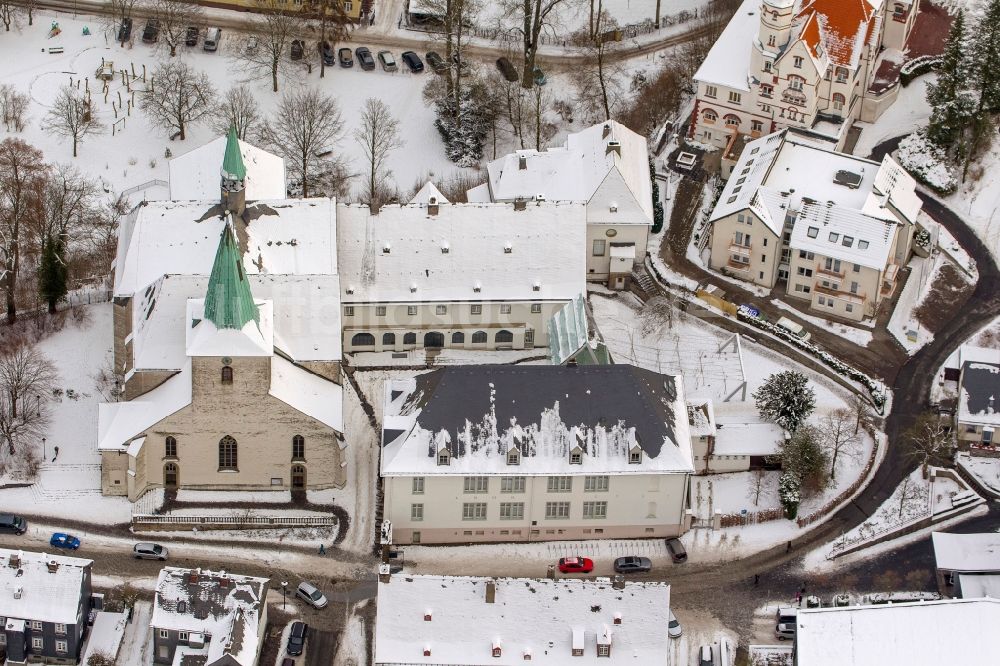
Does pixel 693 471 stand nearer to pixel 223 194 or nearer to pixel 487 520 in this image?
pixel 487 520

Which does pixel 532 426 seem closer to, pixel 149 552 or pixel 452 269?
pixel 452 269

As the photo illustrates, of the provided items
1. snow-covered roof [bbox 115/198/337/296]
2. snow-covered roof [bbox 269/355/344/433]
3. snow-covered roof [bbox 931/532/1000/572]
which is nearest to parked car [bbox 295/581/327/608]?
snow-covered roof [bbox 269/355/344/433]

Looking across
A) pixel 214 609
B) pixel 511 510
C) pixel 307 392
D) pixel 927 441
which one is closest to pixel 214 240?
pixel 307 392

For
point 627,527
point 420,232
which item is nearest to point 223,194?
point 420,232

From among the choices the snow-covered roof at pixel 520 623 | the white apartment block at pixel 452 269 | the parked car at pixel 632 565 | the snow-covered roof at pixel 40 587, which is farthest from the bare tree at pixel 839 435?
the snow-covered roof at pixel 40 587

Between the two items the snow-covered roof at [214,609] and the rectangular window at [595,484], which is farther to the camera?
the rectangular window at [595,484]

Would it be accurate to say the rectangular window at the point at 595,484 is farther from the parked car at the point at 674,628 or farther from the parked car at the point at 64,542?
the parked car at the point at 64,542
